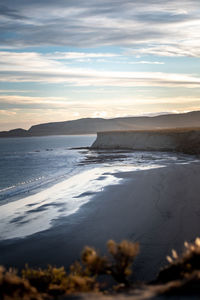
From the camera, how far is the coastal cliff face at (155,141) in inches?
2200

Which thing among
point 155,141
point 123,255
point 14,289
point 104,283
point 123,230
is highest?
point 155,141

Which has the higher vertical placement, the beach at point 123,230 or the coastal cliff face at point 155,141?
the coastal cliff face at point 155,141

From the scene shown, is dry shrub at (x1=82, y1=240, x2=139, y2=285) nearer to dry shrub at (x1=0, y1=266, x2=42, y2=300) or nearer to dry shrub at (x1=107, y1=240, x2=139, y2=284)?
dry shrub at (x1=107, y1=240, x2=139, y2=284)

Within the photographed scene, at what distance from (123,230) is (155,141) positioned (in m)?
53.2

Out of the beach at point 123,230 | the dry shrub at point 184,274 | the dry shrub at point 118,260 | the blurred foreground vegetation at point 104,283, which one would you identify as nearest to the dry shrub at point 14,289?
the blurred foreground vegetation at point 104,283

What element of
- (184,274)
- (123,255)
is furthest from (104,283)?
(184,274)

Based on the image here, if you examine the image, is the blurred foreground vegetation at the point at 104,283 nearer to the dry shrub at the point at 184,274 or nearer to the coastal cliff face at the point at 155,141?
the dry shrub at the point at 184,274

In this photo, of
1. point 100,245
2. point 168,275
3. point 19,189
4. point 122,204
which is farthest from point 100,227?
point 19,189

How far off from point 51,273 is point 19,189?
748 inches

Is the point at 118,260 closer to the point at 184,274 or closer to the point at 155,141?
the point at 184,274

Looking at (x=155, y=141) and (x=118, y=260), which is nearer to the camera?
(x=118, y=260)

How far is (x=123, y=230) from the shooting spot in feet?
37.9

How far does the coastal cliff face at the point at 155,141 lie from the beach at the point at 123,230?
38018 mm

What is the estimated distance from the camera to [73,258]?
8.99 meters
